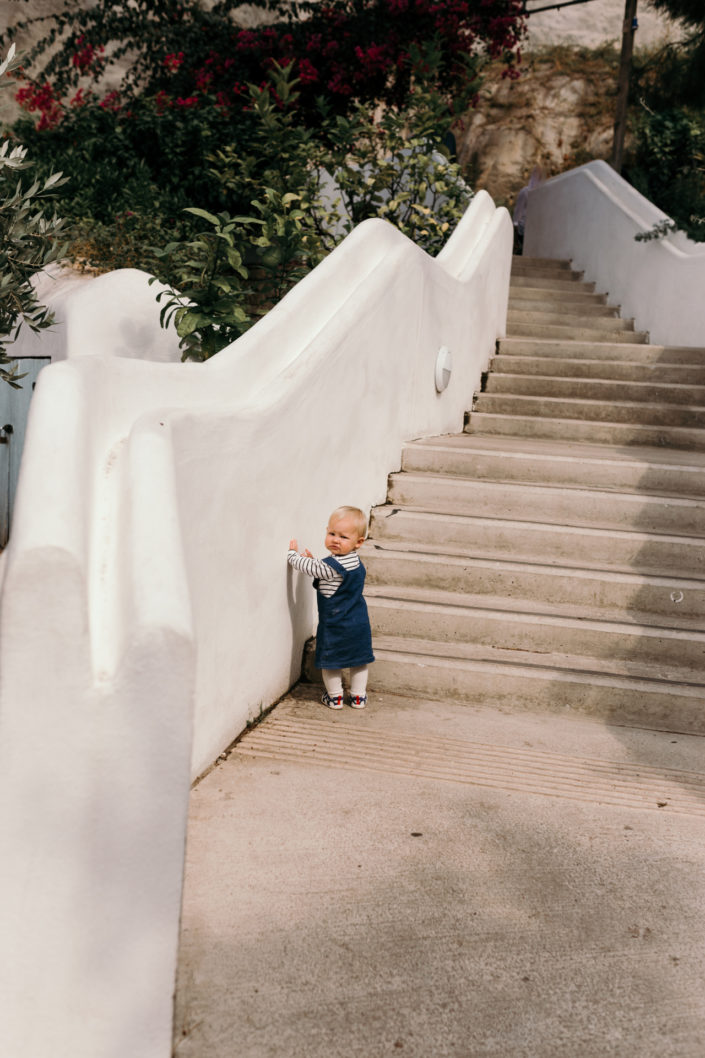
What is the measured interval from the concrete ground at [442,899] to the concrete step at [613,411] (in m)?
3.22

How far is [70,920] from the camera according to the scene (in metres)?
1.62

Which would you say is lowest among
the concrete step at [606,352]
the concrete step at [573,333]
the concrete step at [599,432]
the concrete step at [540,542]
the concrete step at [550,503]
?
the concrete step at [540,542]

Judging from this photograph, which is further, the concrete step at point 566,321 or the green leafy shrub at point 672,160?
the green leafy shrub at point 672,160

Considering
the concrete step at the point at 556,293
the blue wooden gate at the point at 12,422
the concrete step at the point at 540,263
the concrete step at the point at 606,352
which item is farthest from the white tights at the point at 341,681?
the concrete step at the point at 540,263

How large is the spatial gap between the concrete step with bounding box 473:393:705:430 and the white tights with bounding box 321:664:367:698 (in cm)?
326

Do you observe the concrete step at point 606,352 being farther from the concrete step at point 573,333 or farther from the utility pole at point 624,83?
the utility pole at point 624,83

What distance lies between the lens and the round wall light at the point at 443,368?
17.8 feet

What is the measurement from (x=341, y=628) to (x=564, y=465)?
6.89 feet

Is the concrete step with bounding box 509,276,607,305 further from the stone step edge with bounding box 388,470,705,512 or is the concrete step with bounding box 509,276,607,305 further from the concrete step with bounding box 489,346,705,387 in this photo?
the stone step edge with bounding box 388,470,705,512

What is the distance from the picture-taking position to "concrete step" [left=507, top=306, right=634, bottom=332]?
7781 mm

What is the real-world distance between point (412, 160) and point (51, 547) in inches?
242

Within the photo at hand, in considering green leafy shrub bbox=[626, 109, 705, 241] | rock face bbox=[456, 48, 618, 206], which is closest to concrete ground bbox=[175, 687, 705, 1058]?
green leafy shrub bbox=[626, 109, 705, 241]

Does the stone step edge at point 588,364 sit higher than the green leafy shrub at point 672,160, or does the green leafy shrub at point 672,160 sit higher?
the green leafy shrub at point 672,160

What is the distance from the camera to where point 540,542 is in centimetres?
441
